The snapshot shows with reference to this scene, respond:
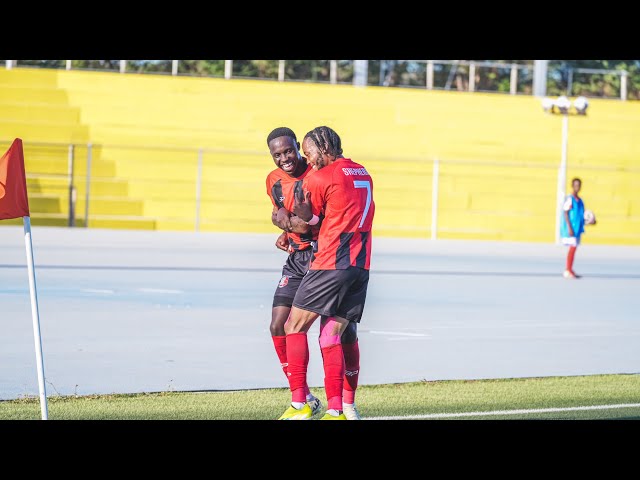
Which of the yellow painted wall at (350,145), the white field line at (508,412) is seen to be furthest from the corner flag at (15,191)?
the yellow painted wall at (350,145)

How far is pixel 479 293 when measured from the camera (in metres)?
19.7

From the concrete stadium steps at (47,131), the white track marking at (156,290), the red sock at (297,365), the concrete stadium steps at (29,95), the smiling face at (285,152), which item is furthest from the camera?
the concrete stadium steps at (29,95)

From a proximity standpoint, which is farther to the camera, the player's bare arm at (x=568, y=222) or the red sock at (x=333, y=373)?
the player's bare arm at (x=568, y=222)

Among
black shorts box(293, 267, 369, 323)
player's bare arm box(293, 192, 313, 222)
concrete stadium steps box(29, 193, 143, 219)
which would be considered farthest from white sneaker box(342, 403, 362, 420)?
concrete stadium steps box(29, 193, 143, 219)

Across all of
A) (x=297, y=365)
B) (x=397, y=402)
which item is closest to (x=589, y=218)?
(x=397, y=402)

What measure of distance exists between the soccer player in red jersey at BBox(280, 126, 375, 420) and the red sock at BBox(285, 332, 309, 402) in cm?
12

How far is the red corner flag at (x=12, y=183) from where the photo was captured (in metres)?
8.15

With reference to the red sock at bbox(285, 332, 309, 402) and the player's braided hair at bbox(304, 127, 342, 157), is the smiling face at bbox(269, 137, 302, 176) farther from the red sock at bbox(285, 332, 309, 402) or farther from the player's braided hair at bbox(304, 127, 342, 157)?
the red sock at bbox(285, 332, 309, 402)

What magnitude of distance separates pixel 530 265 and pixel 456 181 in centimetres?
1251

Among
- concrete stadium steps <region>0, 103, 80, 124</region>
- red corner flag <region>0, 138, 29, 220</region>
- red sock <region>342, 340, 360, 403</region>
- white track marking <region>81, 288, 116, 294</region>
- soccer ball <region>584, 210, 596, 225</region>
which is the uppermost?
concrete stadium steps <region>0, 103, 80, 124</region>

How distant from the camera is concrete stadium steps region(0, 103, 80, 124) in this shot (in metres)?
38.5

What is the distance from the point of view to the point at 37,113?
127 ft

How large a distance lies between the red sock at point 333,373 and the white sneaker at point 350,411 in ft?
0.40

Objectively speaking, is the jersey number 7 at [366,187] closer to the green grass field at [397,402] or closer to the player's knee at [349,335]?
the player's knee at [349,335]
